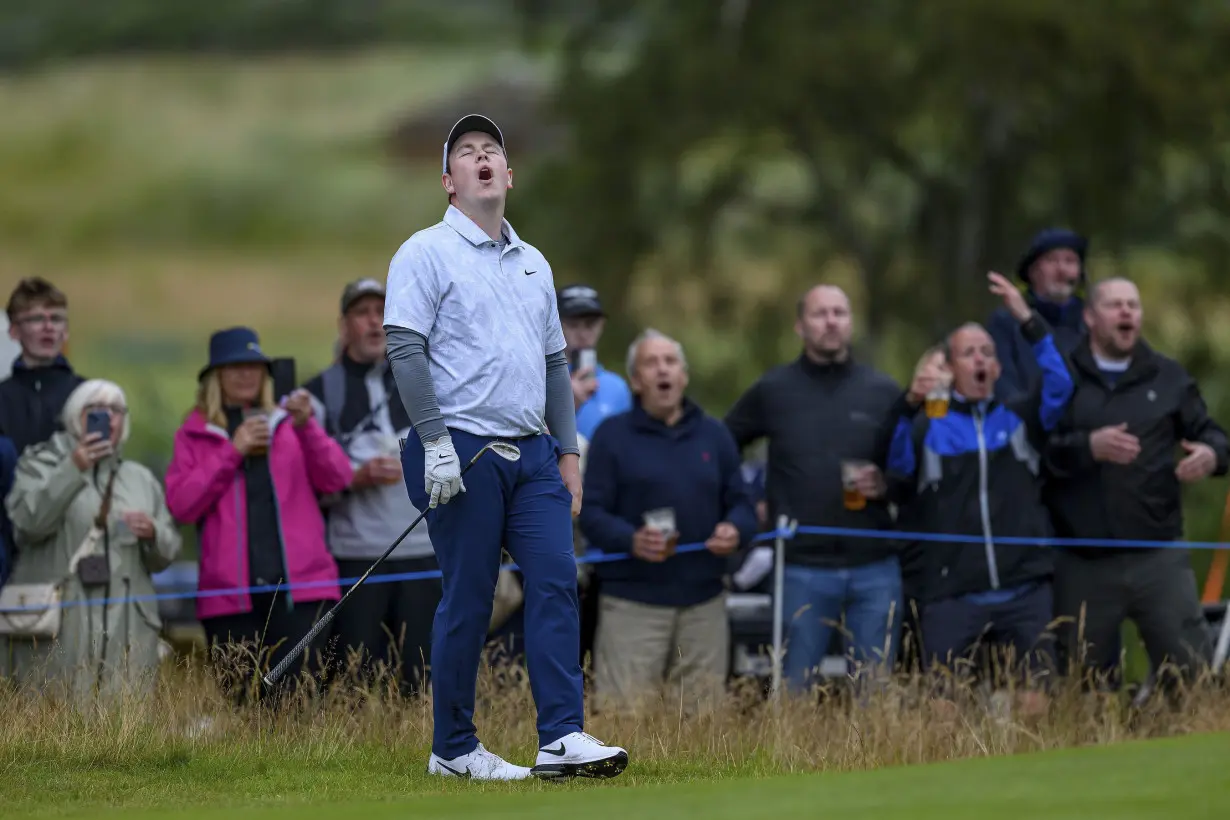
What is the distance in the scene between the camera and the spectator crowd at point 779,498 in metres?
9.91

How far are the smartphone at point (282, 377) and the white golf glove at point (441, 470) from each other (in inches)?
128

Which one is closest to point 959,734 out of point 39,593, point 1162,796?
point 1162,796

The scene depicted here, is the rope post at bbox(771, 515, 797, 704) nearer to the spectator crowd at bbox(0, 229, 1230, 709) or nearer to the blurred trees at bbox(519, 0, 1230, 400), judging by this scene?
the spectator crowd at bbox(0, 229, 1230, 709)

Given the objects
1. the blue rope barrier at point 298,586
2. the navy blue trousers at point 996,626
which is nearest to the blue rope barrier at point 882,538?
the blue rope barrier at point 298,586

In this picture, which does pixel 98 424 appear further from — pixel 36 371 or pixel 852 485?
pixel 852 485

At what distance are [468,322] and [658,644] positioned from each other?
354 centimetres

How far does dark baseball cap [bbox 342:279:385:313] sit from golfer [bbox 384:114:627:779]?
3.22 meters

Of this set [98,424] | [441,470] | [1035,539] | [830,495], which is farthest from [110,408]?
[1035,539]

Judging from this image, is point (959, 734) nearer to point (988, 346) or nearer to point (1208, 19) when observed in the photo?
point (988, 346)

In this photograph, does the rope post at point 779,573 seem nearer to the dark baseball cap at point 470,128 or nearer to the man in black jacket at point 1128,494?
the man in black jacket at point 1128,494

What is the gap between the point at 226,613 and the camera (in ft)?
32.0

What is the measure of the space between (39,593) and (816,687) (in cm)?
371

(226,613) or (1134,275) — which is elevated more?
(1134,275)

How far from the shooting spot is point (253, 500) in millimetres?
9852
